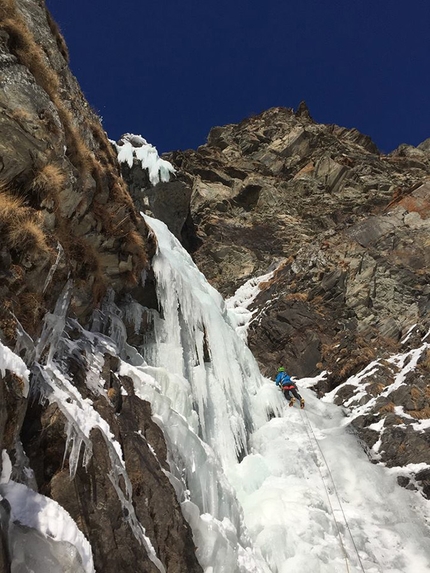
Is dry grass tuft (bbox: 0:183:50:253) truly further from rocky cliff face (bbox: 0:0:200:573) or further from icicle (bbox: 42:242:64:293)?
icicle (bbox: 42:242:64:293)

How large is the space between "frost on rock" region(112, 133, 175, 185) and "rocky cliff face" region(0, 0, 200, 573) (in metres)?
17.2

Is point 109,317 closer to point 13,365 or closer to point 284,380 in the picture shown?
point 13,365

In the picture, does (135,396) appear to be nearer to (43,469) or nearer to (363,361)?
(43,469)

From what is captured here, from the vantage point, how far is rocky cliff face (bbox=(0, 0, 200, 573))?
493cm

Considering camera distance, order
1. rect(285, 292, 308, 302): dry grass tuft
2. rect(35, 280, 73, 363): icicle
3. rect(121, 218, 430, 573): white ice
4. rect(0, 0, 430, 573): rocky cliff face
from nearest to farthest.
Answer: rect(0, 0, 430, 573): rocky cliff face, rect(35, 280, 73, 363): icicle, rect(121, 218, 430, 573): white ice, rect(285, 292, 308, 302): dry grass tuft

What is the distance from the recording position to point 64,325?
7.24m

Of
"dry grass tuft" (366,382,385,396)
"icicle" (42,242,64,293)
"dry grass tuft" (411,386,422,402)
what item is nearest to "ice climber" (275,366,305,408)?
"dry grass tuft" (366,382,385,396)

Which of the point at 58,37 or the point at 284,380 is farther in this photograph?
the point at 284,380

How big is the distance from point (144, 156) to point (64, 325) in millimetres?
22334

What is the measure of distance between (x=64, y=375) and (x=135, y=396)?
143cm

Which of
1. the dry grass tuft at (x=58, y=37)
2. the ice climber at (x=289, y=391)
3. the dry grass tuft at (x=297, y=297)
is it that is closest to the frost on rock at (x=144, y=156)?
the dry grass tuft at (x=297, y=297)

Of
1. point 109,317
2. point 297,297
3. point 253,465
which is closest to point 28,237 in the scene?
point 109,317

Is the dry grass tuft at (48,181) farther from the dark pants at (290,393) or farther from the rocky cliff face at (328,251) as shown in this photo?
the rocky cliff face at (328,251)

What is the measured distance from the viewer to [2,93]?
7.12 m
